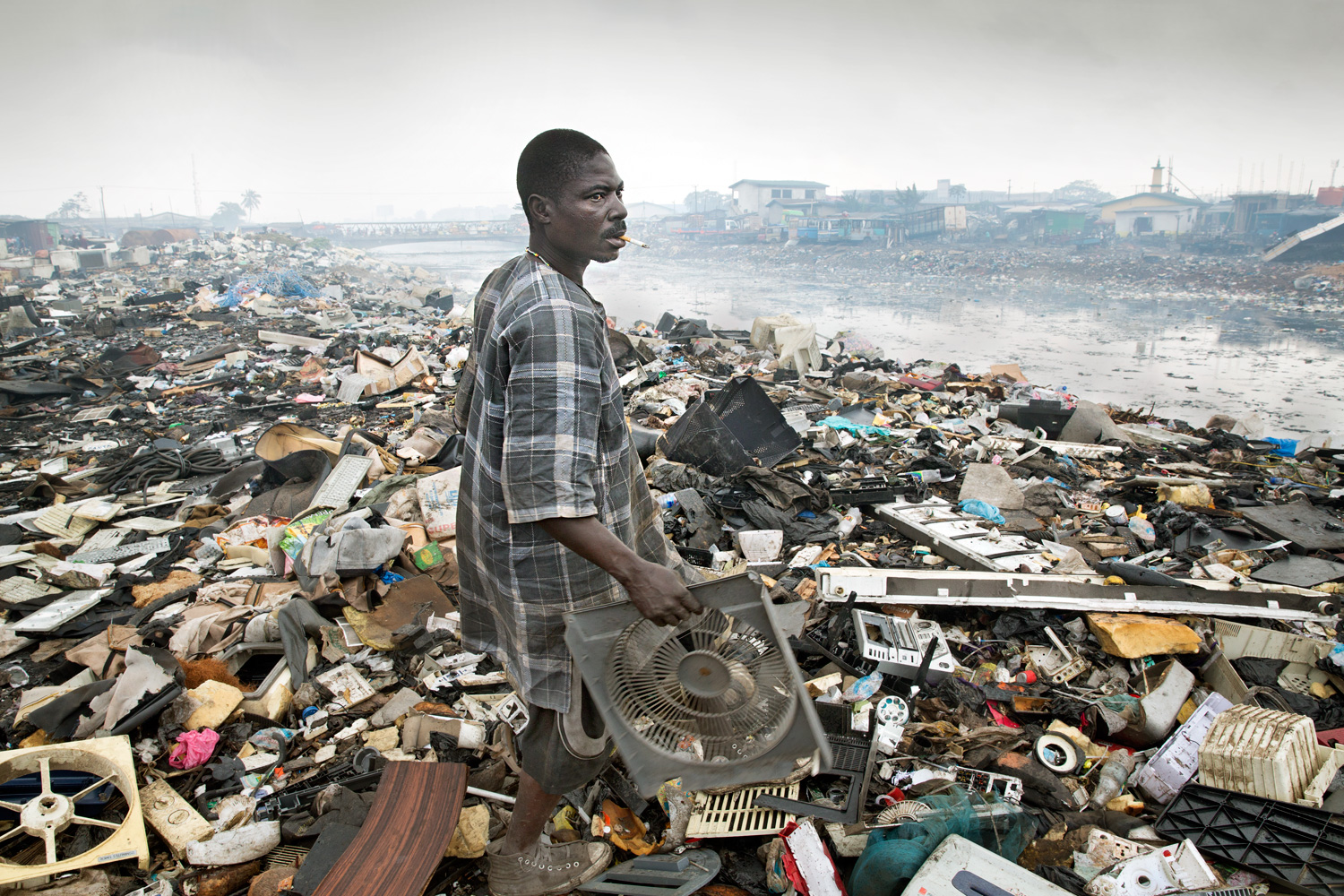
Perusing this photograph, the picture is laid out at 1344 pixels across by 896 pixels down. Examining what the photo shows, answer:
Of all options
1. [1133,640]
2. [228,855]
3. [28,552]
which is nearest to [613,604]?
[228,855]

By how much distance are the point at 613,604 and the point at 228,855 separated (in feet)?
5.06

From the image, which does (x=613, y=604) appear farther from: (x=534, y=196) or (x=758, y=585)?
(x=534, y=196)

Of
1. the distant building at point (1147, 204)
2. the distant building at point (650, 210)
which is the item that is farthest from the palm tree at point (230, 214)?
the distant building at point (1147, 204)

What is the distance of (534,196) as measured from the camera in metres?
1.31

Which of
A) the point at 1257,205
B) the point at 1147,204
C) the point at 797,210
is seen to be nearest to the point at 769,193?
the point at 797,210

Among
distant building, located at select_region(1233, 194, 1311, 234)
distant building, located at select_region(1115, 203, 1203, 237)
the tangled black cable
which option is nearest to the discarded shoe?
the tangled black cable

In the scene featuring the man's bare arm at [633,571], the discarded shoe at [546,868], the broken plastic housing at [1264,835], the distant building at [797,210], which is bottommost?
the discarded shoe at [546,868]

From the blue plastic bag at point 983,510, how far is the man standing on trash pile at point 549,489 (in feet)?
9.64

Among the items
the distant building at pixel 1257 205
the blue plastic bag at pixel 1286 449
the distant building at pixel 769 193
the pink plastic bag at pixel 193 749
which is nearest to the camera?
the pink plastic bag at pixel 193 749

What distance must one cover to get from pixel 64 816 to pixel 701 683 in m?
1.87

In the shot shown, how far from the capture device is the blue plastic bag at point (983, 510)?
12.9ft

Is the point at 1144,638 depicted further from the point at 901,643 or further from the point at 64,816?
the point at 64,816

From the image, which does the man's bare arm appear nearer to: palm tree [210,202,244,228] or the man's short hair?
the man's short hair

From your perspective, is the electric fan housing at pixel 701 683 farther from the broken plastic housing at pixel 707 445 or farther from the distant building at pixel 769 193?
the distant building at pixel 769 193
